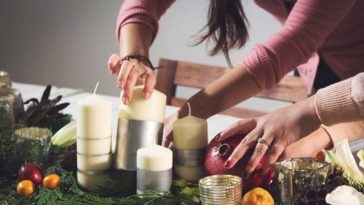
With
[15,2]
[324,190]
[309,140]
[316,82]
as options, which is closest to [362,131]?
[309,140]

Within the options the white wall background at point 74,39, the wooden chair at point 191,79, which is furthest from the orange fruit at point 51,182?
A: the white wall background at point 74,39

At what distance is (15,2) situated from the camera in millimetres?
3574

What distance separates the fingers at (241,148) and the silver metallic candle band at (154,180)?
0.10 m

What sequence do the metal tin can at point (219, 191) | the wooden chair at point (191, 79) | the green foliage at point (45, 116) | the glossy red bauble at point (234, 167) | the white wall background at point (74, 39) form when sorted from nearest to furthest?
the metal tin can at point (219, 191), the glossy red bauble at point (234, 167), the green foliage at point (45, 116), the wooden chair at point (191, 79), the white wall background at point (74, 39)

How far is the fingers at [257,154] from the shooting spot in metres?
0.89

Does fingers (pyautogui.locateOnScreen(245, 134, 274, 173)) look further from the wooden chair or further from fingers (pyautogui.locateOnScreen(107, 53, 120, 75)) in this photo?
the wooden chair

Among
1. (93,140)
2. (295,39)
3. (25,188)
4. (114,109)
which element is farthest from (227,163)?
(114,109)

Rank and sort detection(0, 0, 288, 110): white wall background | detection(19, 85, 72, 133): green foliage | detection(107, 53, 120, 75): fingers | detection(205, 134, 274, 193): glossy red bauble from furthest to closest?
detection(0, 0, 288, 110): white wall background < detection(19, 85, 72, 133): green foliage < detection(107, 53, 120, 75): fingers < detection(205, 134, 274, 193): glossy red bauble

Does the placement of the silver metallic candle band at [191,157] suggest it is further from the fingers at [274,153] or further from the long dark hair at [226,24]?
the long dark hair at [226,24]

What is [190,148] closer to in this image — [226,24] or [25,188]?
[25,188]

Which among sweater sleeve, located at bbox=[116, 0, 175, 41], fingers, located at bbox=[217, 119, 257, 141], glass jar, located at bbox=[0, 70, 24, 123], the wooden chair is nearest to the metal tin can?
fingers, located at bbox=[217, 119, 257, 141]

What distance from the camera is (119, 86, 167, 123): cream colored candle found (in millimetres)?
928

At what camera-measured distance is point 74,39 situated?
3.46 m

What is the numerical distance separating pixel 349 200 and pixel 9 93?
732 millimetres
